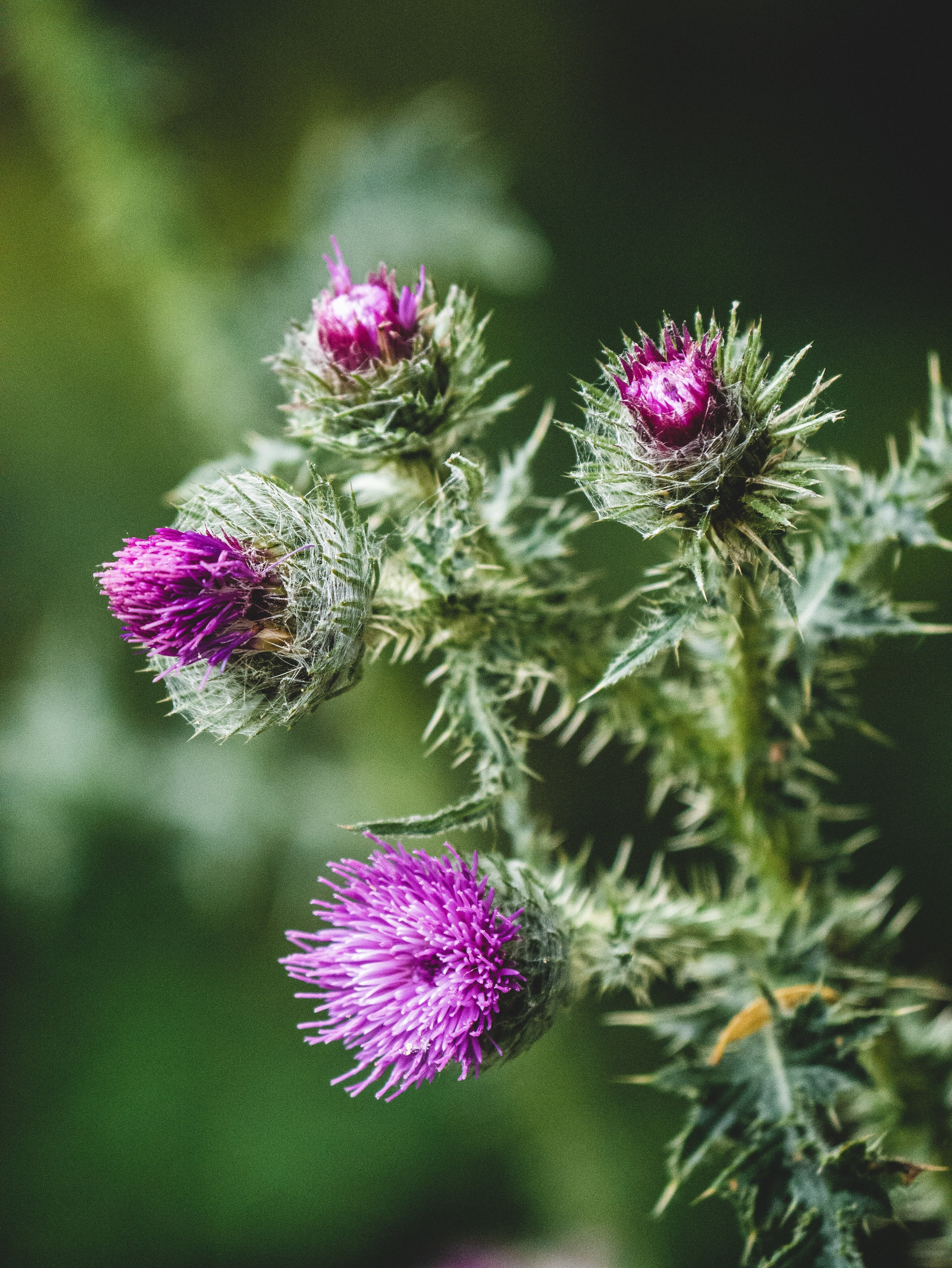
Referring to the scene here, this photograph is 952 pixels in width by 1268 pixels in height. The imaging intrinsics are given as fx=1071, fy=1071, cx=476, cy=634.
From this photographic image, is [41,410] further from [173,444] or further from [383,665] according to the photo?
[383,665]

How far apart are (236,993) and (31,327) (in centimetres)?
333

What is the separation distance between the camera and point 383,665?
4.04 metres

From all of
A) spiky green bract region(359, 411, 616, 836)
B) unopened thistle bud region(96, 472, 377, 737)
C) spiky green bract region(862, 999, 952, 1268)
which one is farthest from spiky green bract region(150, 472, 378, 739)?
spiky green bract region(862, 999, 952, 1268)

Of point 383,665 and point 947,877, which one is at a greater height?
point 383,665

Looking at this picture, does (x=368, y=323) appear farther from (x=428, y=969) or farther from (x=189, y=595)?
(x=428, y=969)

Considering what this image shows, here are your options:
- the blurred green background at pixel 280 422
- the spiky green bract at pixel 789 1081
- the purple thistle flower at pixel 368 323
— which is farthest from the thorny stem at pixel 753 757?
the blurred green background at pixel 280 422

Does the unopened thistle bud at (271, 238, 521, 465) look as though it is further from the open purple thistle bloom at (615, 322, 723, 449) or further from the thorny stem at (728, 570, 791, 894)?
the thorny stem at (728, 570, 791, 894)

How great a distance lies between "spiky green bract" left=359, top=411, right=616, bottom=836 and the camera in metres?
2.04

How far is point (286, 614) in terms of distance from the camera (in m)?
1.89

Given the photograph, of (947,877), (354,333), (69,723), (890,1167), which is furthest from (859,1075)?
(69,723)

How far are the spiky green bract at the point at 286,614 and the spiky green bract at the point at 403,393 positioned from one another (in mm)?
152

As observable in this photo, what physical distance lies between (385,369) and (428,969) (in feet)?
3.66

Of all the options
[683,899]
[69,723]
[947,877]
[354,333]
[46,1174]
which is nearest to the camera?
[354,333]

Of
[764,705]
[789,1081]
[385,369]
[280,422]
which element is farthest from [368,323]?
[280,422]
